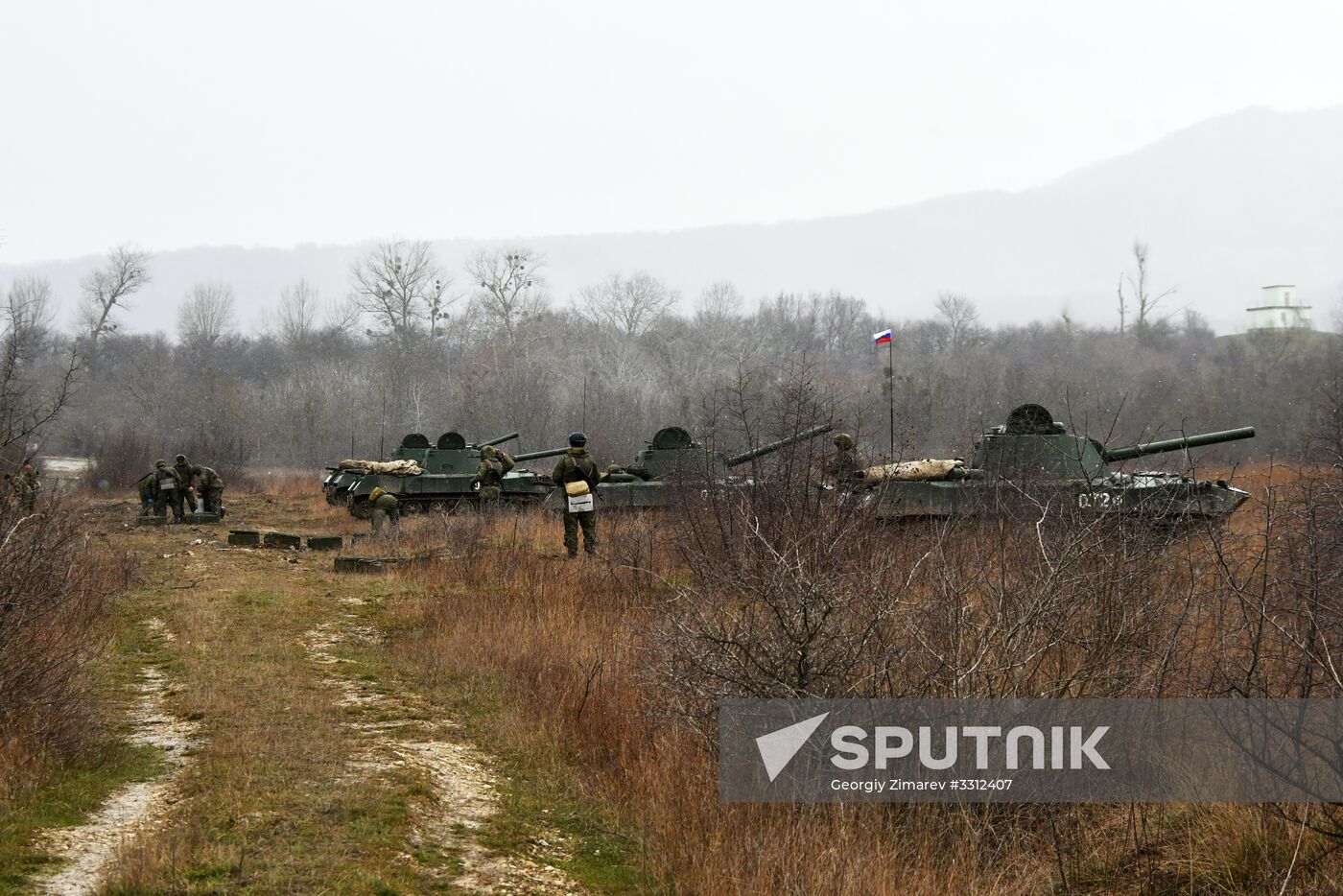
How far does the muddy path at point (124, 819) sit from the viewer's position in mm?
4730

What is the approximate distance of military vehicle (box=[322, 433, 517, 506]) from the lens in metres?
26.1

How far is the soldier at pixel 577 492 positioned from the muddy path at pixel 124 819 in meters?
7.50

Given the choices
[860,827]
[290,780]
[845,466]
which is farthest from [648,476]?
[860,827]

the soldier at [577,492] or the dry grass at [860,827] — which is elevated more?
the soldier at [577,492]

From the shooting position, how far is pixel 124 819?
18.0ft

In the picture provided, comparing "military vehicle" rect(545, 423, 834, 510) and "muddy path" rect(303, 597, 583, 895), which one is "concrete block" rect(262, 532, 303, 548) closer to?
"military vehicle" rect(545, 423, 834, 510)

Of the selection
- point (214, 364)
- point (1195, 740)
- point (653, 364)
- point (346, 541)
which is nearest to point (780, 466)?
point (1195, 740)

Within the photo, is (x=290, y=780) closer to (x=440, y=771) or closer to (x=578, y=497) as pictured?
(x=440, y=771)

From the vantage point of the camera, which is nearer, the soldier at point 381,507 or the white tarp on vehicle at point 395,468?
the soldier at point 381,507

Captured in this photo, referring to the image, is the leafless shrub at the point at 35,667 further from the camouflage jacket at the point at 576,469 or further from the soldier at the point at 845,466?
the camouflage jacket at the point at 576,469

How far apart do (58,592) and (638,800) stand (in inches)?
157

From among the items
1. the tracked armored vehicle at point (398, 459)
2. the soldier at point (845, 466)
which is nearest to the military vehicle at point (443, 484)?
the tracked armored vehicle at point (398, 459)

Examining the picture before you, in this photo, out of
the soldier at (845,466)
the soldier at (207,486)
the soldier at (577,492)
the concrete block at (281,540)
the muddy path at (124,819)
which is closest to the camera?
the muddy path at (124,819)

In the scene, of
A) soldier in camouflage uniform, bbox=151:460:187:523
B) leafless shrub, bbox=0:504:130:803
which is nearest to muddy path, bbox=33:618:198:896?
leafless shrub, bbox=0:504:130:803
